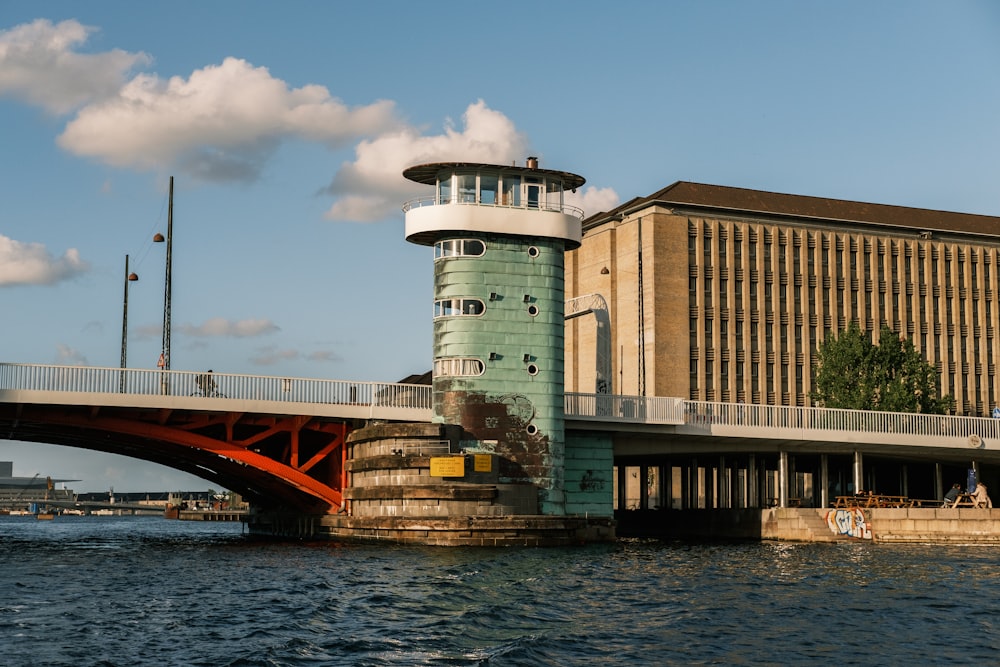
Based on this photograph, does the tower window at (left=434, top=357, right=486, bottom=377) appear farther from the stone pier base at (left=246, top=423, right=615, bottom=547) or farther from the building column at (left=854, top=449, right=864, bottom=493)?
the building column at (left=854, top=449, right=864, bottom=493)

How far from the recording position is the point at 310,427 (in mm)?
68812

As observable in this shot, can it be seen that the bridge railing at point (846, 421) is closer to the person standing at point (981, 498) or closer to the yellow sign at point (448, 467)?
the person standing at point (981, 498)

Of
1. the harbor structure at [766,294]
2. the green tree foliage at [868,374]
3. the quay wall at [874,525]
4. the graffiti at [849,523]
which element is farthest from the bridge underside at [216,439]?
the harbor structure at [766,294]

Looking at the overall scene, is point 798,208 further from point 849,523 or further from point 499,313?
point 499,313

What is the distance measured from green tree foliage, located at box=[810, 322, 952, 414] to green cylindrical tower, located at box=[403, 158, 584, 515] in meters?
41.6

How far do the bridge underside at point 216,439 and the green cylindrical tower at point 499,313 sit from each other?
28.1ft

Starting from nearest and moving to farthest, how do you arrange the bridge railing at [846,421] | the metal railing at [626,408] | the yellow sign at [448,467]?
the yellow sign at [448,467] → the metal railing at [626,408] → the bridge railing at [846,421]

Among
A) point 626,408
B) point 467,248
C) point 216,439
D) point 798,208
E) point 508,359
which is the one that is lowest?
point 216,439

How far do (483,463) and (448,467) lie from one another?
6.54 feet

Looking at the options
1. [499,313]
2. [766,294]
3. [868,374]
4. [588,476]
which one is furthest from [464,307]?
[766,294]

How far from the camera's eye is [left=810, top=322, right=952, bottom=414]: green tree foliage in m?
99.7

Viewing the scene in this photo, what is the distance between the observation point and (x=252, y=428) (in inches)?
3051

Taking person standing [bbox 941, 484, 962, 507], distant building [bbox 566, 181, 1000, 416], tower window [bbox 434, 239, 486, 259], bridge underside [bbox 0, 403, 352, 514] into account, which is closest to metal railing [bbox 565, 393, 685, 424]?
tower window [bbox 434, 239, 486, 259]

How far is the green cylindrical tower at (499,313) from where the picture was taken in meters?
64.3
